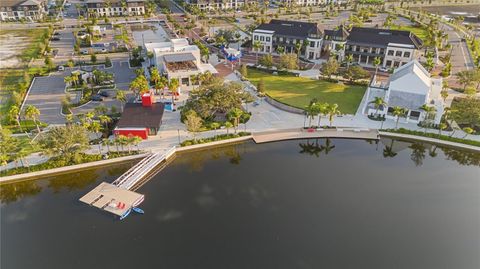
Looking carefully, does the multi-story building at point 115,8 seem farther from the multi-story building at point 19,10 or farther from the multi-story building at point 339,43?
the multi-story building at point 339,43

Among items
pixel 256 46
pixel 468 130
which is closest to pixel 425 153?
pixel 468 130

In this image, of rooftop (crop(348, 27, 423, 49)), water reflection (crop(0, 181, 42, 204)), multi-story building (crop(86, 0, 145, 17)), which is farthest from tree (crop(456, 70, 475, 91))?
multi-story building (crop(86, 0, 145, 17))

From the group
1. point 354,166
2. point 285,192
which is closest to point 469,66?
point 354,166

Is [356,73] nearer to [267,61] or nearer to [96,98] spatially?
[267,61]

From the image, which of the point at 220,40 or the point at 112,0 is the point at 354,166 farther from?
the point at 112,0

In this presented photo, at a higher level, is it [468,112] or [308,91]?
[468,112]

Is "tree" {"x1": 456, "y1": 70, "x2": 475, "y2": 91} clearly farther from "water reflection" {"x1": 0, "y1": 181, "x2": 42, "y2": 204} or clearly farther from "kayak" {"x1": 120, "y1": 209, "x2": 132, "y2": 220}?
"water reflection" {"x1": 0, "y1": 181, "x2": 42, "y2": 204}

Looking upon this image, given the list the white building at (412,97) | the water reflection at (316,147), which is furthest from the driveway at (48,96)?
the white building at (412,97)
